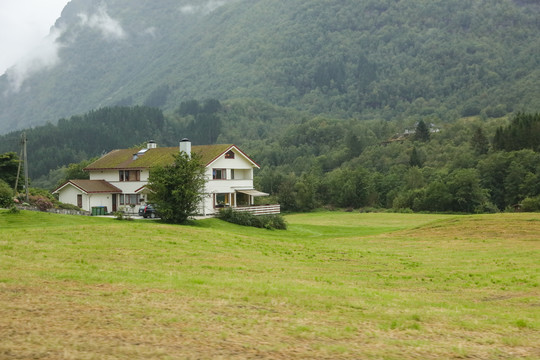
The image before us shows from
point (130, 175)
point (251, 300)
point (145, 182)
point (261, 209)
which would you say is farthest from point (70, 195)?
point (251, 300)

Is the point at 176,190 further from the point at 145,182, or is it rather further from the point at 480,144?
the point at 480,144

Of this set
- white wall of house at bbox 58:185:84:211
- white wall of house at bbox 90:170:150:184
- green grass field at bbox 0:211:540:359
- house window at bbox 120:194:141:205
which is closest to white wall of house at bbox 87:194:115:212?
white wall of house at bbox 58:185:84:211

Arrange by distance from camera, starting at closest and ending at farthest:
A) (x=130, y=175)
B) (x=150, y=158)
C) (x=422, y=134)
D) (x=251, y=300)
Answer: (x=251, y=300) → (x=130, y=175) → (x=150, y=158) → (x=422, y=134)

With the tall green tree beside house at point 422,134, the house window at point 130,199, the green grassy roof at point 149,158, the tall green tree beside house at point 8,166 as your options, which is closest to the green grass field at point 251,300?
the green grassy roof at point 149,158

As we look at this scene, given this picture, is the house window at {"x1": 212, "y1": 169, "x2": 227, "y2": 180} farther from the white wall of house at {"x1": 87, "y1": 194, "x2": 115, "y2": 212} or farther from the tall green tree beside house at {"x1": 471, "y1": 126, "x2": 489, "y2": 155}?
the tall green tree beside house at {"x1": 471, "y1": 126, "x2": 489, "y2": 155}

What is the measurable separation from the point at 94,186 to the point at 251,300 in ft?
153

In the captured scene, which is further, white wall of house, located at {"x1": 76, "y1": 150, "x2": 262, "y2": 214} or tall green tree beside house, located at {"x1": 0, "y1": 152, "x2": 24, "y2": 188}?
tall green tree beside house, located at {"x1": 0, "y1": 152, "x2": 24, "y2": 188}

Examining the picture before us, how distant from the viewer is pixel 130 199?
58.3 metres

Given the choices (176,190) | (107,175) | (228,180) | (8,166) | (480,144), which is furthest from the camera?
(480,144)

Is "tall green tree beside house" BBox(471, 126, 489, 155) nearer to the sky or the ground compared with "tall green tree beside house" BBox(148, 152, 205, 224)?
nearer to the sky

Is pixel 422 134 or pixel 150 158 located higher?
pixel 422 134

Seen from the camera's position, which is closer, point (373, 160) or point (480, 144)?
point (480, 144)

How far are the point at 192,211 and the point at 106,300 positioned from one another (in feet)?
98.2

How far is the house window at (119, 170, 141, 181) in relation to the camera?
5819 centimetres
